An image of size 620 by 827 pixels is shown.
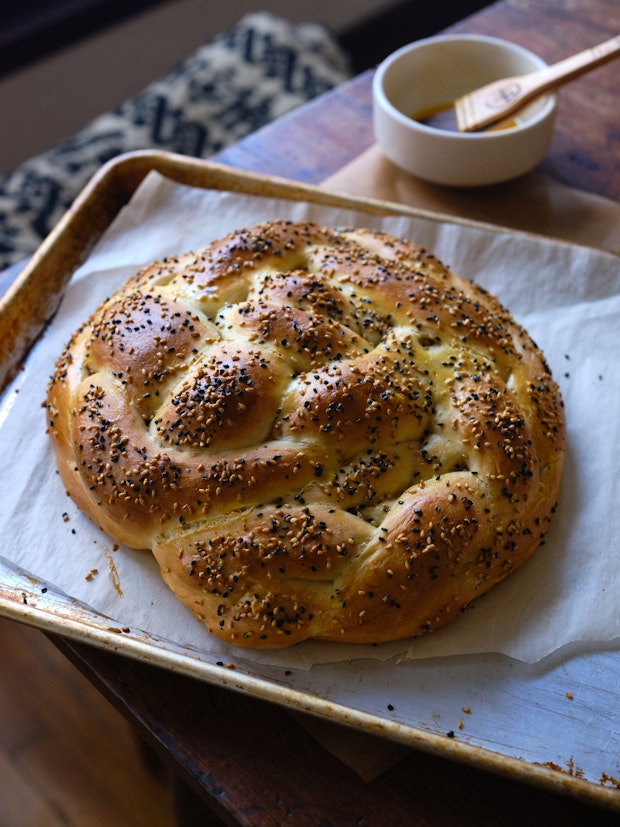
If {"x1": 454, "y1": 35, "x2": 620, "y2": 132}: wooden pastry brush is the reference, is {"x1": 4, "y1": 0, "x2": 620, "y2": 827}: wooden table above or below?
below

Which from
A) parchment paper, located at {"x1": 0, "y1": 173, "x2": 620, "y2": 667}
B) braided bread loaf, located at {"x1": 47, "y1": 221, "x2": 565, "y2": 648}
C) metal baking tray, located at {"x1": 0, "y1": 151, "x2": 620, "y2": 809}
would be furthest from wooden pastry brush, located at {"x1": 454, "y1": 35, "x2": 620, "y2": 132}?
metal baking tray, located at {"x1": 0, "y1": 151, "x2": 620, "y2": 809}

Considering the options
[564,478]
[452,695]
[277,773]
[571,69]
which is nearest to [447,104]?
[571,69]

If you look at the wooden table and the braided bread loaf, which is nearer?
the wooden table

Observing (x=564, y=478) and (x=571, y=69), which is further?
(x=571, y=69)

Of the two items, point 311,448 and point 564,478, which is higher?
point 311,448

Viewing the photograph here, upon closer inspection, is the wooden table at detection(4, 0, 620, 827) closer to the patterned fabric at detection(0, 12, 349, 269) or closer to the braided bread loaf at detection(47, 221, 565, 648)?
the braided bread loaf at detection(47, 221, 565, 648)

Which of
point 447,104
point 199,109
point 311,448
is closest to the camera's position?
point 311,448

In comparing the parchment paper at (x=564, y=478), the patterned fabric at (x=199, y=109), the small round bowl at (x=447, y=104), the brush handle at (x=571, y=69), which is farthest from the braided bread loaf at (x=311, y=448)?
the patterned fabric at (x=199, y=109)

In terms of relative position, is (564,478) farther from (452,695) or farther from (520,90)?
(520,90)

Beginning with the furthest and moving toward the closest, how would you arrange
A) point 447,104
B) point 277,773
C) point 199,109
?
point 199,109, point 447,104, point 277,773
